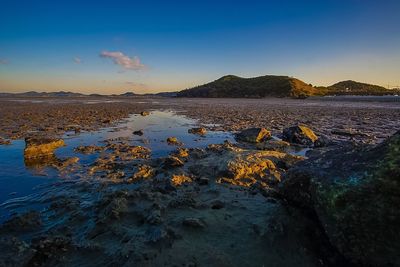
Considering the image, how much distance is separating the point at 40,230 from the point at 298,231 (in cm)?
368

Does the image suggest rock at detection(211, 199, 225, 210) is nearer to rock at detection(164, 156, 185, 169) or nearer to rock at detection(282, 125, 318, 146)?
rock at detection(164, 156, 185, 169)

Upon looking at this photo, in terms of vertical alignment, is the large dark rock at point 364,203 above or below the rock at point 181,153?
above

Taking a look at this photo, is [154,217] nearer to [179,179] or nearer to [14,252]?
[14,252]

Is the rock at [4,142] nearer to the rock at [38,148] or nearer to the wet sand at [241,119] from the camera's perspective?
the wet sand at [241,119]

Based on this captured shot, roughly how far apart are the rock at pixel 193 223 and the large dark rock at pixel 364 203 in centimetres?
160

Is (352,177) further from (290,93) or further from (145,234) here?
(290,93)

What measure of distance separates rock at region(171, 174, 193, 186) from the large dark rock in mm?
3106

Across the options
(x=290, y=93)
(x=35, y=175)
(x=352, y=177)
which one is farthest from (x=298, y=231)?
(x=290, y=93)

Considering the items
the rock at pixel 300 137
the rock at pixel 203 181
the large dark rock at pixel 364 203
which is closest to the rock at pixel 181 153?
the rock at pixel 203 181

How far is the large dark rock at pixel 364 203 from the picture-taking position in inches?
117

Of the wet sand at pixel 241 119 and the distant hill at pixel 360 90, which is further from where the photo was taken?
the distant hill at pixel 360 90

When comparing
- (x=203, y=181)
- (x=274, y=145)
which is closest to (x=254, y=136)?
(x=274, y=145)

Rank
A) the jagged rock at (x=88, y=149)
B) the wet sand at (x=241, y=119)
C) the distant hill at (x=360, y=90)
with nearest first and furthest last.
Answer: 1. the jagged rock at (x=88, y=149)
2. the wet sand at (x=241, y=119)
3. the distant hill at (x=360, y=90)

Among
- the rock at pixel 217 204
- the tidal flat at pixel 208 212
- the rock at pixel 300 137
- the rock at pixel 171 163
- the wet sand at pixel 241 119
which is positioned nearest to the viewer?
the tidal flat at pixel 208 212
